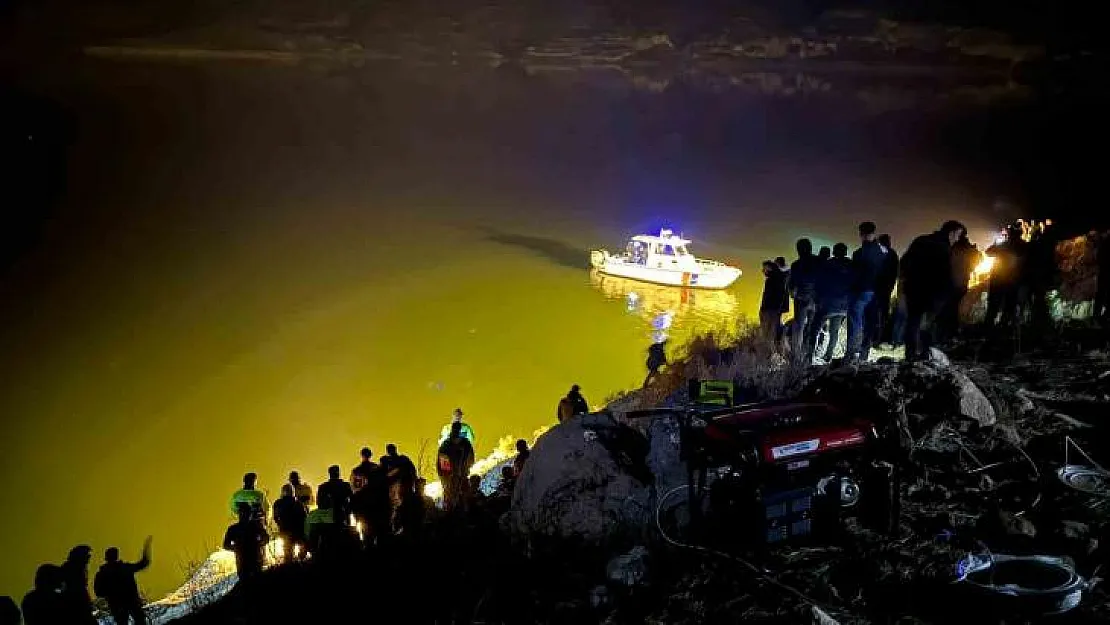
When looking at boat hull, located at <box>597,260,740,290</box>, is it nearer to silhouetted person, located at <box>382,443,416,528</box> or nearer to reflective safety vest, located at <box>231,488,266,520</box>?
silhouetted person, located at <box>382,443,416,528</box>

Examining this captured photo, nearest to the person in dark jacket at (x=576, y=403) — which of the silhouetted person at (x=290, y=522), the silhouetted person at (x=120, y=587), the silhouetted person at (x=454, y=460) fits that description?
the silhouetted person at (x=454, y=460)

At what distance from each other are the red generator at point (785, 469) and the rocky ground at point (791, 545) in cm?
22

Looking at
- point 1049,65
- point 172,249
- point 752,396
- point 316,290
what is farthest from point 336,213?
point 1049,65

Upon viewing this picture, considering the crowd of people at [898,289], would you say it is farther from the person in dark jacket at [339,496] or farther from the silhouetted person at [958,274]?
the person in dark jacket at [339,496]

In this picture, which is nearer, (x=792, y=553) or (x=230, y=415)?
(x=792, y=553)

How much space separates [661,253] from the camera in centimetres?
4066

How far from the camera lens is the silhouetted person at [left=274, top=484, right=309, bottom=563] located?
398 inches

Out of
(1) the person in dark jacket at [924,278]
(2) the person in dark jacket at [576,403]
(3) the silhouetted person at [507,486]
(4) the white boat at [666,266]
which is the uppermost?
(4) the white boat at [666,266]

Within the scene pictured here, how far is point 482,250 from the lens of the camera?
46.1m

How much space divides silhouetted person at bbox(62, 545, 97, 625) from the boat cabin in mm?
33665

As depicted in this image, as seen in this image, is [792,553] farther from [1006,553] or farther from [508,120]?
[508,120]

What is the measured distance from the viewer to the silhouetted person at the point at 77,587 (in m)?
7.68

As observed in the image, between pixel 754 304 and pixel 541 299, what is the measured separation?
9.49 metres

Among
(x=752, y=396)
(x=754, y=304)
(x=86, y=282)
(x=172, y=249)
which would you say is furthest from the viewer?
(x=172, y=249)
